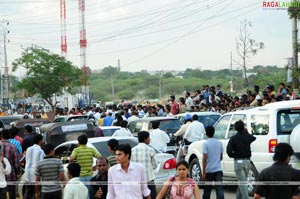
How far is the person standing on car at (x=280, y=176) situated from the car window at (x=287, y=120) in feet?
17.8

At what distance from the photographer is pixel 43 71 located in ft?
208

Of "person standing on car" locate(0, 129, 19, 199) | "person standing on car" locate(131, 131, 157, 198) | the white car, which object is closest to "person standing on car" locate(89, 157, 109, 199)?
"person standing on car" locate(131, 131, 157, 198)

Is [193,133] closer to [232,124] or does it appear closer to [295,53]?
[232,124]

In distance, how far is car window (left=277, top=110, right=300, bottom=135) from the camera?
1261 centimetres

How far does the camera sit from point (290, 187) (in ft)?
23.5

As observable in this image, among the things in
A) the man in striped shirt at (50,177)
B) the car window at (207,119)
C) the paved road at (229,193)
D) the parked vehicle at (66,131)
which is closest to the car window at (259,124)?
the paved road at (229,193)

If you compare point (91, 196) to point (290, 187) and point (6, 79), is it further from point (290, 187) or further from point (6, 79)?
point (6, 79)

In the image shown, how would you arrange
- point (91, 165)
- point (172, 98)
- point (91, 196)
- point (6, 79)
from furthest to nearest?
point (6, 79), point (172, 98), point (91, 165), point (91, 196)

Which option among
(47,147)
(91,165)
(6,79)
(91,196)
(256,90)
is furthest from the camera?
(6,79)

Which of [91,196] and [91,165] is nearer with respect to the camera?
[91,196]

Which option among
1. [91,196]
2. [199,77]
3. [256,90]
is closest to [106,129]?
[256,90]

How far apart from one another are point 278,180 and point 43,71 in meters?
57.7

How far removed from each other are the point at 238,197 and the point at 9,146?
4.62 metres

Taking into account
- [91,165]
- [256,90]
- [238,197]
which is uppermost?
[256,90]
